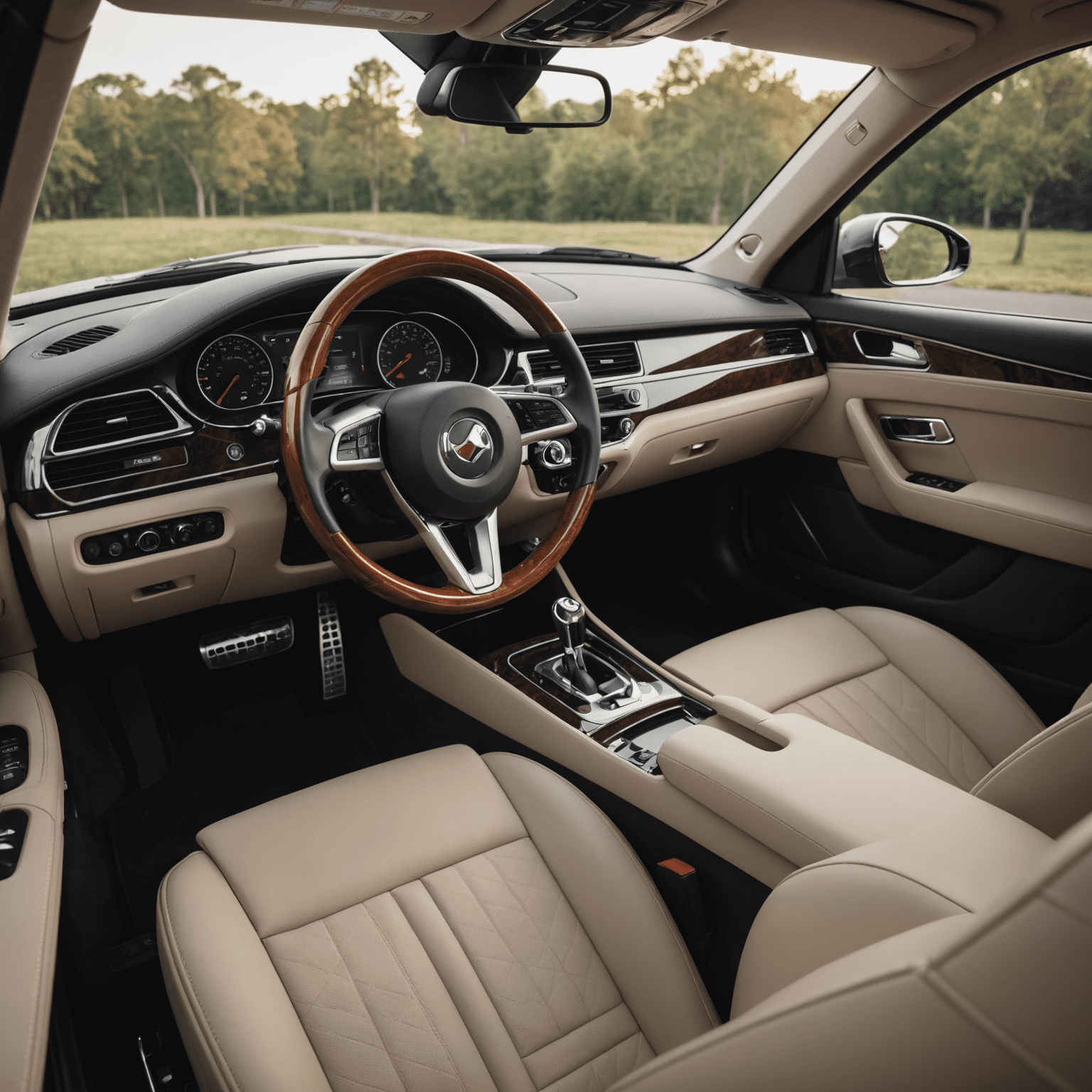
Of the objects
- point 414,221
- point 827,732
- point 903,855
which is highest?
point 414,221

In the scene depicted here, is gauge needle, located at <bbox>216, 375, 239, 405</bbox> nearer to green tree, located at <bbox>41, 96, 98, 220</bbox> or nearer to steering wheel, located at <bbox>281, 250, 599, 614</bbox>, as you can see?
steering wheel, located at <bbox>281, 250, 599, 614</bbox>

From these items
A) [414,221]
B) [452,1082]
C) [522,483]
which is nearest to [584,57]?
[522,483]

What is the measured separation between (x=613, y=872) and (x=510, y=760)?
28 centimetres

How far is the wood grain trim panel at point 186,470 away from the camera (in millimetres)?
1547

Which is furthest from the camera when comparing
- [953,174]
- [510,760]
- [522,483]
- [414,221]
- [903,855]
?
[414,221]

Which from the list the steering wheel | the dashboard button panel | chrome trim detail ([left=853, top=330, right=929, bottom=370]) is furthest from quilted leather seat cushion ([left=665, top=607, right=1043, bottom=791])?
the dashboard button panel

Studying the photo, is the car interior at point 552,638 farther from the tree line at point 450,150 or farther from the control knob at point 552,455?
the tree line at point 450,150

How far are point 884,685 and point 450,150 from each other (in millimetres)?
3552

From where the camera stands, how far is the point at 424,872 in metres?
1.38

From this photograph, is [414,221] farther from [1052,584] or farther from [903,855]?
[903,855]

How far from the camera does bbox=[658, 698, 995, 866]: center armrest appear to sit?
45.8 inches

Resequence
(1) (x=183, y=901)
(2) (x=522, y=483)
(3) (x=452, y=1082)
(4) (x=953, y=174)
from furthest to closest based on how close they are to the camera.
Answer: (4) (x=953, y=174) → (2) (x=522, y=483) → (1) (x=183, y=901) → (3) (x=452, y=1082)

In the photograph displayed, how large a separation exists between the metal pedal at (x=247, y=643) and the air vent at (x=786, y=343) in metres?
1.54

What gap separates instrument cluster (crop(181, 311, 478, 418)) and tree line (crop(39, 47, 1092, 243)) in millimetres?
382
